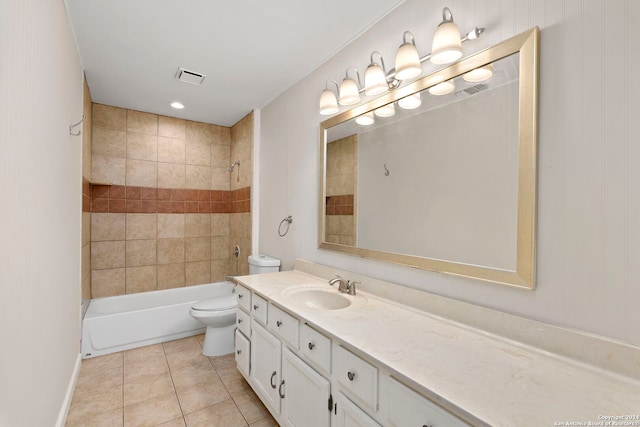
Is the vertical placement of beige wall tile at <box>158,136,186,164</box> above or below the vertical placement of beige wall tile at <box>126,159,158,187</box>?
above

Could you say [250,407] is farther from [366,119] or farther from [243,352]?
[366,119]

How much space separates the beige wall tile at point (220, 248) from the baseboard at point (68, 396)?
170cm

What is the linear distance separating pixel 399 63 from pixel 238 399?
2298 millimetres

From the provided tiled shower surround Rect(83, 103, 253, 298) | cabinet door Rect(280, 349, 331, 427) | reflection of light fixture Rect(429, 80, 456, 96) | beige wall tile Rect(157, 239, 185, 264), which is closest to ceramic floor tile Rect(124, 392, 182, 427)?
cabinet door Rect(280, 349, 331, 427)

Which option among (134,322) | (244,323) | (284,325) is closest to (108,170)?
(134,322)

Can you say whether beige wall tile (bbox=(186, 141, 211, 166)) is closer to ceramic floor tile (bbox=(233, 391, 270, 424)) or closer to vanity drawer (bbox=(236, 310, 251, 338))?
vanity drawer (bbox=(236, 310, 251, 338))

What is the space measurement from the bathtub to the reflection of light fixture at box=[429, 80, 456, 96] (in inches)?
115

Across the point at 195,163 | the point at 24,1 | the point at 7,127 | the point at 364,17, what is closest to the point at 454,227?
the point at 364,17

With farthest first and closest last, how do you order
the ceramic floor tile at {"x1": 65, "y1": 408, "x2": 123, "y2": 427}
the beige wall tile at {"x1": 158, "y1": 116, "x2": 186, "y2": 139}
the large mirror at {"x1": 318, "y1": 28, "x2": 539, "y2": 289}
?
the beige wall tile at {"x1": 158, "y1": 116, "x2": 186, "y2": 139} → the ceramic floor tile at {"x1": 65, "y1": 408, "x2": 123, "y2": 427} → the large mirror at {"x1": 318, "y1": 28, "x2": 539, "y2": 289}

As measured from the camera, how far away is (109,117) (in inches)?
126

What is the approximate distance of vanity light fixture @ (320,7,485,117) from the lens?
125cm

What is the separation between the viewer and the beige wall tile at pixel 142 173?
3.33 meters

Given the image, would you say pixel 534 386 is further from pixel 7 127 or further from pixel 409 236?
pixel 7 127

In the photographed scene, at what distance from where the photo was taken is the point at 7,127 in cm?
93
